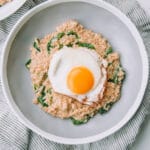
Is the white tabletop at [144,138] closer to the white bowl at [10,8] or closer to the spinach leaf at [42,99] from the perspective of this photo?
the spinach leaf at [42,99]

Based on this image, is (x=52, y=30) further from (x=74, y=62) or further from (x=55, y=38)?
(x=74, y=62)

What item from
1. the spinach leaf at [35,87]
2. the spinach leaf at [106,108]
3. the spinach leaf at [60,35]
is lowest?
the spinach leaf at [35,87]

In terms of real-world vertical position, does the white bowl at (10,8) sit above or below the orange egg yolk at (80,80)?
above

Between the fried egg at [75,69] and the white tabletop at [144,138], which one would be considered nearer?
the fried egg at [75,69]

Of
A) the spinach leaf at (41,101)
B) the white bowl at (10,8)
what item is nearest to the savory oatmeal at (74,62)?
the spinach leaf at (41,101)

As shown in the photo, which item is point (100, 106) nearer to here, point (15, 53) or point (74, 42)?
point (74, 42)

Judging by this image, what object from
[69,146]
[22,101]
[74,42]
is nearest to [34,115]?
[22,101]
